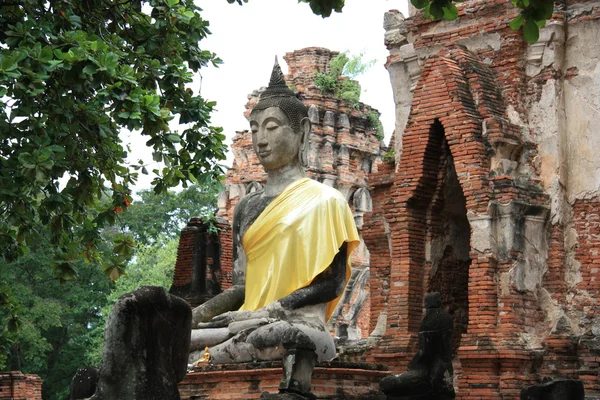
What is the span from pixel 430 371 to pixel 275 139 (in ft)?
8.52

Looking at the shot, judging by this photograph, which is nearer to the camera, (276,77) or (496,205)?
(276,77)

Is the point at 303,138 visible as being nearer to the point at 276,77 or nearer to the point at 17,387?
the point at 276,77

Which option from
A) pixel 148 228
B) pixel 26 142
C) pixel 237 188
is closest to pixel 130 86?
pixel 26 142

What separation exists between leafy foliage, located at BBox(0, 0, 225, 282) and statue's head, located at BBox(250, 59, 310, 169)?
0.91 m

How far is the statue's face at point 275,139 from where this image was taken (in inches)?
447

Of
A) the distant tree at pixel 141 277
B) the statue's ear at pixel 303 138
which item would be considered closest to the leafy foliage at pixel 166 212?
the distant tree at pixel 141 277

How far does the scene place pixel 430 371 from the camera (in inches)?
390

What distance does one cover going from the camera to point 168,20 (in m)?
12.7

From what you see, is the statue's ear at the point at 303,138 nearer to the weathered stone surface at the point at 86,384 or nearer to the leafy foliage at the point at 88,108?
the leafy foliage at the point at 88,108

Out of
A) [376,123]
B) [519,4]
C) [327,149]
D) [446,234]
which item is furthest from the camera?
[376,123]

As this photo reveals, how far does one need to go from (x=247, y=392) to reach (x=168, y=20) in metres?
4.23

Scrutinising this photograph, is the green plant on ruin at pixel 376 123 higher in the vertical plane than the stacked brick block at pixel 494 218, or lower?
higher

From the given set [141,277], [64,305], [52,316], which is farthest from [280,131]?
[141,277]

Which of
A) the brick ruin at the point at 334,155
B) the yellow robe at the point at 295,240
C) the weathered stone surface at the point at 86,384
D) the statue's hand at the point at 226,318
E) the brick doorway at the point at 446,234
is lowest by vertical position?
the weathered stone surface at the point at 86,384
